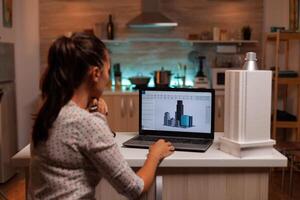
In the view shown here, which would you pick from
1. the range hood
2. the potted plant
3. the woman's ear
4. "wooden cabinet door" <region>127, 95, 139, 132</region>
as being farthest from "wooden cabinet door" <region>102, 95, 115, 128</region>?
the woman's ear

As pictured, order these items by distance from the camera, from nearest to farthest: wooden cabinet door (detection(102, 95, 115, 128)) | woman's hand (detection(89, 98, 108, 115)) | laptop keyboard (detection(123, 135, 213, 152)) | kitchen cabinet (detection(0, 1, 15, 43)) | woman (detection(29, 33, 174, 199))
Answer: woman (detection(29, 33, 174, 199)) < woman's hand (detection(89, 98, 108, 115)) < laptop keyboard (detection(123, 135, 213, 152)) < kitchen cabinet (detection(0, 1, 15, 43)) < wooden cabinet door (detection(102, 95, 115, 128))

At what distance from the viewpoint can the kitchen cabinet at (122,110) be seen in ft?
15.5

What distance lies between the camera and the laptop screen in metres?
2.12

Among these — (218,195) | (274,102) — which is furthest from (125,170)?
(274,102)

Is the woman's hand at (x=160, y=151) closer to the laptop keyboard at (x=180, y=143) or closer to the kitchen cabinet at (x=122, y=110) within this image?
the laptop keyboard at (x=180, y=143)

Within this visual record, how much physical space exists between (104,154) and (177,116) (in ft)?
3.26

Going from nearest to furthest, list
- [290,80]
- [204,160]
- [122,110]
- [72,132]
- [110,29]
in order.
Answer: [72,132]
[204,160]
[290,80]
[122,110]
[110,29]

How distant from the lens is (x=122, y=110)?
15.6 feet

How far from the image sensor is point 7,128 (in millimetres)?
4055

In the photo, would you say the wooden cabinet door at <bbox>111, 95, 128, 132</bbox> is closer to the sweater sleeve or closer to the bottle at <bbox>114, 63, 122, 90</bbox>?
the bottle at <bbox>114, 63, 122, 90</bbox>

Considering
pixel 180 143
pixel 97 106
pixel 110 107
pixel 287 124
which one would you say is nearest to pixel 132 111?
pixel 110 107

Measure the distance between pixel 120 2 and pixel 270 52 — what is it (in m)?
1.99

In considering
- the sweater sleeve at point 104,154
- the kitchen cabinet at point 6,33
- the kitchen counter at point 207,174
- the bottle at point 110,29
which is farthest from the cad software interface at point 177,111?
the bottle at point 110,29

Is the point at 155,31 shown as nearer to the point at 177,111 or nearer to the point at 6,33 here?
the point at 6,33
